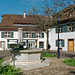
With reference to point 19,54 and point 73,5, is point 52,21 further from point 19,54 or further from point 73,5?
point 19,54

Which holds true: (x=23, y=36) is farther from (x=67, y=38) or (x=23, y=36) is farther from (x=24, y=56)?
(x=24, y=56)

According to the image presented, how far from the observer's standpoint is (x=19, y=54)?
27.6 ft

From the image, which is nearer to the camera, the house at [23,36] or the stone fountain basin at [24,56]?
the stone fountain basin at [24,56]

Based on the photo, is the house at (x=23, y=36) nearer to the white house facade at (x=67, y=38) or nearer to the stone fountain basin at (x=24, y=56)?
the white house facade at (x=67, y=38)

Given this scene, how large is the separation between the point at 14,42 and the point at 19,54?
23862 mm

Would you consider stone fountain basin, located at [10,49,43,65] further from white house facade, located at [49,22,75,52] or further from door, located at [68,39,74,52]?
door, located at [68,39,74,52]

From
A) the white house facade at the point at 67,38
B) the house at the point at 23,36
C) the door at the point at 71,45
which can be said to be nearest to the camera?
the white house facade at the point at 67,38

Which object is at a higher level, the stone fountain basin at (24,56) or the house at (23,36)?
the house at (23,36)

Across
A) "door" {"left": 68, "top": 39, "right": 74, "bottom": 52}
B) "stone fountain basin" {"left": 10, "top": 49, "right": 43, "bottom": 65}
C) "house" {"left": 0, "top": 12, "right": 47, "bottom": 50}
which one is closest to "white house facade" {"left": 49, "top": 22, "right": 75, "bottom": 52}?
"door" {"left": 68, "top": 39, "right": 74, "bottom": 52}

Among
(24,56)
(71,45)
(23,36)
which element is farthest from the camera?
(23,36)

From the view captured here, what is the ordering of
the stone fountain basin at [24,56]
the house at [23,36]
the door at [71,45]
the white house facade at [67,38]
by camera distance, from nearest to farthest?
the stone fountain basin at [24,56]
the white house facade at [67,38]
the door at [71,45]
the house at [23,36]

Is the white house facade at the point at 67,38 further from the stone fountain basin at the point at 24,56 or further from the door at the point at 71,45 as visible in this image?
the stone fountain basin at the point at 24,56

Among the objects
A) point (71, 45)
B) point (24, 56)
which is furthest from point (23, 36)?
point (24, 56)

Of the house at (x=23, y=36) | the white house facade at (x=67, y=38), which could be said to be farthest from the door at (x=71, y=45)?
the house at (x=23, y=36)
